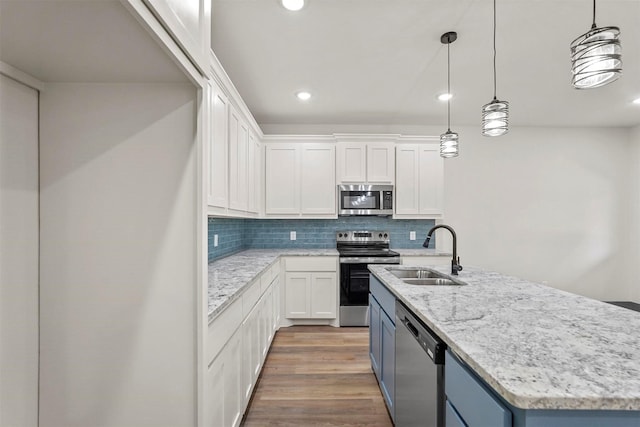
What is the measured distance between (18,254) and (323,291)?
3114mm

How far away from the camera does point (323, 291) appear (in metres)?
3.83

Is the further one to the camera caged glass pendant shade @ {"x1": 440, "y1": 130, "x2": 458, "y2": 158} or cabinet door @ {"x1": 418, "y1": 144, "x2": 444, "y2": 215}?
cabinet door @ {"x1": 418, "y1": 144, "x2": 444, "y2": 215}

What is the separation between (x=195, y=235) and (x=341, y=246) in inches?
132

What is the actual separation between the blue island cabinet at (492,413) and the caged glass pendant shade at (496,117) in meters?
1.47

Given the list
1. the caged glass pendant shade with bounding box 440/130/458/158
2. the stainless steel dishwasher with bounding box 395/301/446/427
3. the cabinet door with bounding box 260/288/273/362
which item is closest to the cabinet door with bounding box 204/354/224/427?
the stainless steel dishwasher with bounding box 395/301/446/427

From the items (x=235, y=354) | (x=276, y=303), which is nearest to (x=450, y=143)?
(x=235, y=354)

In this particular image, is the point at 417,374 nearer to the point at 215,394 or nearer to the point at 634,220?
the point at 215,394

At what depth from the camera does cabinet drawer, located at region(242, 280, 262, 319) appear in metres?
2.00

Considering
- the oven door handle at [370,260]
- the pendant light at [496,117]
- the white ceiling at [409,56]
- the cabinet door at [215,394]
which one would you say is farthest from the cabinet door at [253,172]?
the pendant light at [496,117]

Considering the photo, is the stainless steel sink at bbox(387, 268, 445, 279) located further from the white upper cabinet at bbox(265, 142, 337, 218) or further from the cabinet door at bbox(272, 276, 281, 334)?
the white upper cabinet at bbox(265, 142, 337, 218)

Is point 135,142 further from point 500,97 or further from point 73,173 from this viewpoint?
point 500,97

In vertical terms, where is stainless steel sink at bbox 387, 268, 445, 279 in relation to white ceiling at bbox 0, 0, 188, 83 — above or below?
below

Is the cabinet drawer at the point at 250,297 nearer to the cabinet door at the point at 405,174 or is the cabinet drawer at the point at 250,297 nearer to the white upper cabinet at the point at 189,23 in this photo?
the white upper cabinet at the point at 189,23

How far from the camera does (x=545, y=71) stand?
2.94 metres
